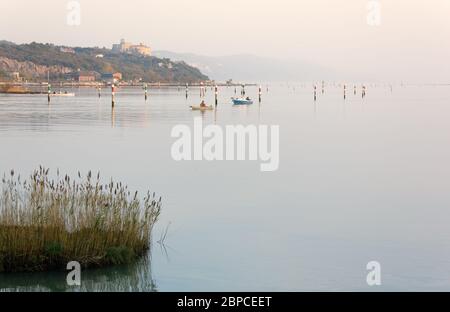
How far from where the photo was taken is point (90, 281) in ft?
44.4

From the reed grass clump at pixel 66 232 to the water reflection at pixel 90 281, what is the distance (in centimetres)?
15

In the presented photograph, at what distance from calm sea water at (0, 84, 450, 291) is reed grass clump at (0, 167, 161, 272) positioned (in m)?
0.26

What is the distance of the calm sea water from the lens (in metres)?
14.2

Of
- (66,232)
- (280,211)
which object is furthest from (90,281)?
(280,211)

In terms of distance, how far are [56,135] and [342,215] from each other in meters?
29.1

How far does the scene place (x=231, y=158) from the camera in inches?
1391

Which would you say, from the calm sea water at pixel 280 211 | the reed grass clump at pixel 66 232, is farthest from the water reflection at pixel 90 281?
the reed grass clump at pixel 66 232

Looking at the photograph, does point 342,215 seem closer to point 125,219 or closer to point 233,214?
point 233,214

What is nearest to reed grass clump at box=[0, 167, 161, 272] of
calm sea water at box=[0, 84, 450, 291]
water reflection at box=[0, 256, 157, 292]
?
water reflection at box=[0, 256, 157, 292]

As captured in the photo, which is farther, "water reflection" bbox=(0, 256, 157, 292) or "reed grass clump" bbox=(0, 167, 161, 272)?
"reed grass clump" bbox=(0, 167, 161, 272)

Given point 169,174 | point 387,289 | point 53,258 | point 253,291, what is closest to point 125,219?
point 53,258

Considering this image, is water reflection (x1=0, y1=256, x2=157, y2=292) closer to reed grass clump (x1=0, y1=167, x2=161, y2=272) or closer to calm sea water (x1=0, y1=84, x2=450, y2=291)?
calm sea water (x1=0, y1=84, x2=450, y2=291)

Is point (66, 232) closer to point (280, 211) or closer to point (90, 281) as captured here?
point (90, 281)
